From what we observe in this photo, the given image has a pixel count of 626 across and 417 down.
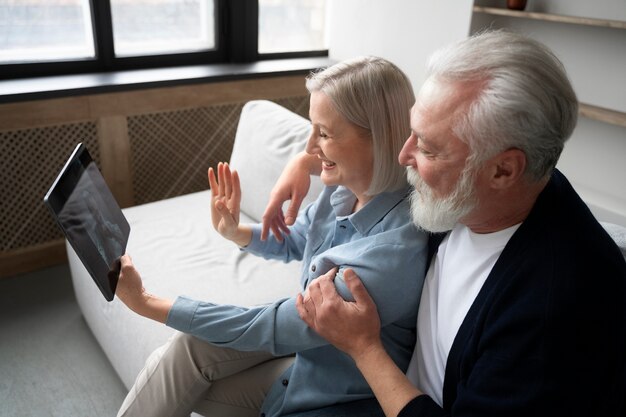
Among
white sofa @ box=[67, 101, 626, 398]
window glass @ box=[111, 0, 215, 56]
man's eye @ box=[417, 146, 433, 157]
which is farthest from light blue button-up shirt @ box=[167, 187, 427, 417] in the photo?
window glass @ box=[111, 0, 215, 56]

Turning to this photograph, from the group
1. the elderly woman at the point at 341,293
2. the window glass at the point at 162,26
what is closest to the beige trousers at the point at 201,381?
the elderly woman at the point at 341,293

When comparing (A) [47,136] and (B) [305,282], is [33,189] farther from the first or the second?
(B) [305,282]

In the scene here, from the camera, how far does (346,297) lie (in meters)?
1.14

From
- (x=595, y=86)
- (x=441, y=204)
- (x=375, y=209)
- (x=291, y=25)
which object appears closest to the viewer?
(x=441, y=204)

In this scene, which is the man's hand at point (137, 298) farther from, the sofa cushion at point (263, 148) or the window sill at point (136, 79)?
the window sill at point (136, 79)

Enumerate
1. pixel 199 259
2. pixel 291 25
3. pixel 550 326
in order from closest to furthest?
pixel 550 326, pixel 199 259, pixel 291 25

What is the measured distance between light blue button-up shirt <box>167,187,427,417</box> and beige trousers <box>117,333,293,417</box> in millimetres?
68

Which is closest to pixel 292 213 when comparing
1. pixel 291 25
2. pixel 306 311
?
pixel 306 311

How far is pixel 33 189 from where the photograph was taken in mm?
2520

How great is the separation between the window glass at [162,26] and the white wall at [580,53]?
978 millimetres

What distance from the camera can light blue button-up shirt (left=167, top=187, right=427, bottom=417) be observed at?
1154mm

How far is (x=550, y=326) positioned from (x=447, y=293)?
0.26 metres

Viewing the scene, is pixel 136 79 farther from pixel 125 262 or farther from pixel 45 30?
pixel 125 262

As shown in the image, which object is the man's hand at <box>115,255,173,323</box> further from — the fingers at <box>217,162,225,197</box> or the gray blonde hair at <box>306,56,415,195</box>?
the gray blonde hair at <box>306,56,415,195</box>
